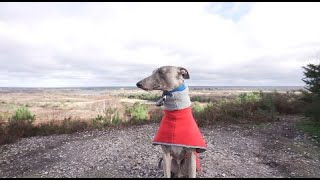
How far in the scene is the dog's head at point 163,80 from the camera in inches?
200

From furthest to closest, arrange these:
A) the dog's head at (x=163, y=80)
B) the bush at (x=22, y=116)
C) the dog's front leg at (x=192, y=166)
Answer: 1. the bush at (x=22, y=116)
2. the dog's front leg at (x=192, y=166)
3. the dog's head at (x=163, y=80)

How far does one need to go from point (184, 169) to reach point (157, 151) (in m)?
2.93

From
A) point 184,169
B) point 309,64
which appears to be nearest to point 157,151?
point 184,169

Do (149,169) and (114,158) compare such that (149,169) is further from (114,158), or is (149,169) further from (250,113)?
(250,113)

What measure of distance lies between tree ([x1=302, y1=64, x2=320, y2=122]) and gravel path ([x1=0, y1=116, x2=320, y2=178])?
792 millimetres

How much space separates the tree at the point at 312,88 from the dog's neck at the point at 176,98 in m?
7.34

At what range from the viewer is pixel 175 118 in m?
5.22

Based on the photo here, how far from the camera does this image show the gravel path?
7.24 m

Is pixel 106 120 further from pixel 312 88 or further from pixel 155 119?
pixel 312 88

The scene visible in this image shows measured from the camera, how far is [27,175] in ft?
24.1

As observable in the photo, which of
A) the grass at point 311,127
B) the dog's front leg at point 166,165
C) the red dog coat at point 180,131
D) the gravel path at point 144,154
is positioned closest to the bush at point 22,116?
the gravel path at point 144,154

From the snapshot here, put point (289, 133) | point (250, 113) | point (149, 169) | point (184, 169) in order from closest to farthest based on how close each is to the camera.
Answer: point (184, 169) → point (149, 169) → point (289, 133) → point (250, 113)

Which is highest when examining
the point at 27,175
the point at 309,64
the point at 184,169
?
the point at 309,64

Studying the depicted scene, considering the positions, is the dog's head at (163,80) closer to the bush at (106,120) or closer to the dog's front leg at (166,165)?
the dog's front leg at (166,165)
